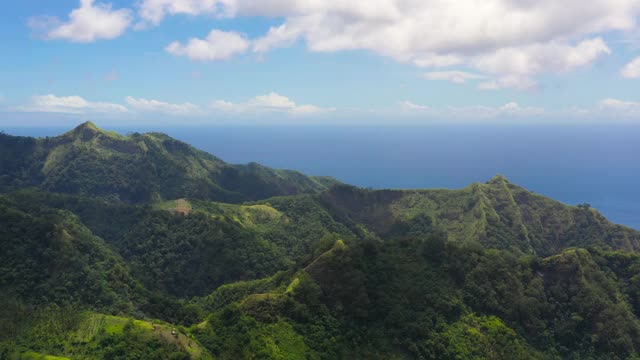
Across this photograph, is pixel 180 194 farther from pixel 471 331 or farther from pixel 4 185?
pixel 471 331

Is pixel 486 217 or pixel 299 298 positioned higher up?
pixel 299 298

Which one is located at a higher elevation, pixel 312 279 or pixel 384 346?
pixel 312 279

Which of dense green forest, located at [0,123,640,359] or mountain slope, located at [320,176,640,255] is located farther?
mountain slope, located at [320,176,640,255]

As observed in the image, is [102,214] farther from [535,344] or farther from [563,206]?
[563,206]

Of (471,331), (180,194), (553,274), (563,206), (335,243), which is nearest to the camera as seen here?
(471,331)

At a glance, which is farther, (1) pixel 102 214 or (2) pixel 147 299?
(1) pixel 102 214

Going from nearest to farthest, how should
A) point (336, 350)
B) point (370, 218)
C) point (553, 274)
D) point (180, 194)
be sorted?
point (336, 350) → point (553, 274) → point (370, 218) → point (180, 194)

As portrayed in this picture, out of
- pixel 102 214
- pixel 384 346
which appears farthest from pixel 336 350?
pixel 102 214

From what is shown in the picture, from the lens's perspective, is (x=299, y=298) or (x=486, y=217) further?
(x=486, y=217)

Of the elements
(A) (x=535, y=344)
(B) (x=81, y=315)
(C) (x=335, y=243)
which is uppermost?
(C) (x=335, y=243)

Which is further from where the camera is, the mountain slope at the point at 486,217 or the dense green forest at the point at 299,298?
the mountain slope at the point at 486,217
